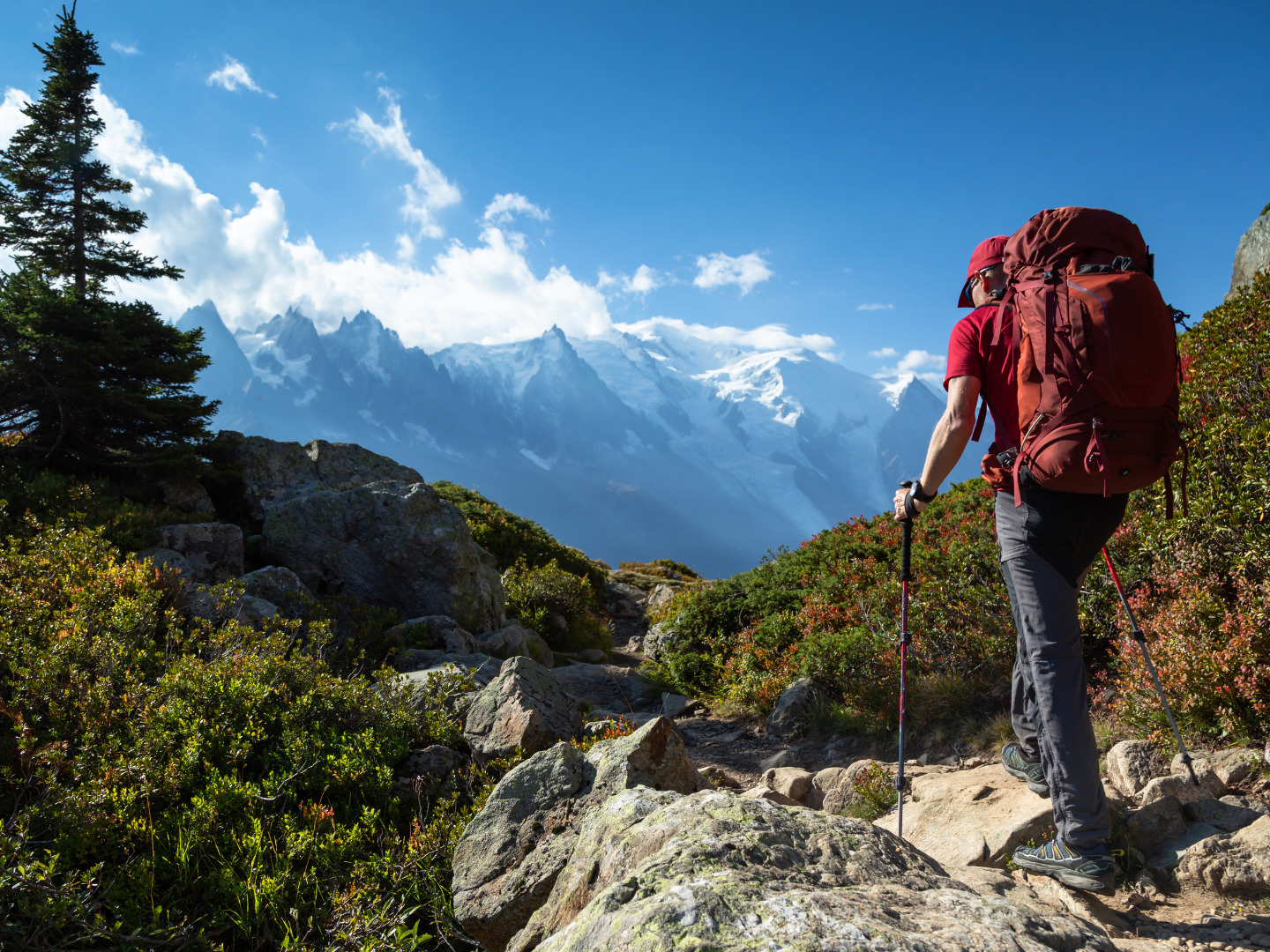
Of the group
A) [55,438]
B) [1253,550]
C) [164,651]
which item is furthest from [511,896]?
[55,438]

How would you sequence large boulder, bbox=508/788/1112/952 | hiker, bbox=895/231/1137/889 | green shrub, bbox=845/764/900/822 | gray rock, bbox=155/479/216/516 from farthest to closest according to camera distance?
gray rock, bbox=155/479/216/516
green shrub, bbox=845/764/900/822
hiker, bbox=895/231/1137/889
large boulder, bbox=508/788/1112/952

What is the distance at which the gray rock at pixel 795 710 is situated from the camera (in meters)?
7.23

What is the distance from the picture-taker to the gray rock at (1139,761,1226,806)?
3.78 m

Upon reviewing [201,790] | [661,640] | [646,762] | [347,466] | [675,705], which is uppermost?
[347,466]

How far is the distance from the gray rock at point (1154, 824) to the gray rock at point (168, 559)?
881cm

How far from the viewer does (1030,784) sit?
4012 mm

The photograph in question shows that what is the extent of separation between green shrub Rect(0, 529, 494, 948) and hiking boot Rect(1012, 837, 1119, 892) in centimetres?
309

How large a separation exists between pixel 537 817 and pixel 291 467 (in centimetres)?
1068

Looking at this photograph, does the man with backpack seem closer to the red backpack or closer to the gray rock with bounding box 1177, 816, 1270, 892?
the red backpack

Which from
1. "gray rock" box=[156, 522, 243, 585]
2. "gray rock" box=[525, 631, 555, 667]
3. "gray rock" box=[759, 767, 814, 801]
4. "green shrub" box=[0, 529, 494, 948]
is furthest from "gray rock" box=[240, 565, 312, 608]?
"gray rock" box=[759, 767, 814, 801]

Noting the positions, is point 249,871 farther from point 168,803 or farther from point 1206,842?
point 1206,842

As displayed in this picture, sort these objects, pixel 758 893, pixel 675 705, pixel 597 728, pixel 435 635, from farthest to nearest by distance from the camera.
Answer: pixel 675 705
pixel 435 635
pixel 597 728
pixel 758 893

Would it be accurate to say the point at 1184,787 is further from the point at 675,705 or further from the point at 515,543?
the point at 515,543

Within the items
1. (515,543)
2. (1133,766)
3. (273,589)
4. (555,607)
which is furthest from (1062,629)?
(515,543)
